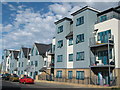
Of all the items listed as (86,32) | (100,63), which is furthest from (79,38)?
(100,63)

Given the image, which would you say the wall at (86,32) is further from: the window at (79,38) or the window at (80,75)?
the window at (80,75)

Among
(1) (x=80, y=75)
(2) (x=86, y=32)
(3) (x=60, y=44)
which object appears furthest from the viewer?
(3) (x=60, y=44)

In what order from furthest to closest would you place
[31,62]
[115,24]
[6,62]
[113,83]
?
[6,62] < [31,62] < [115,24] < [113,83]

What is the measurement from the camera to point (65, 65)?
33281mm

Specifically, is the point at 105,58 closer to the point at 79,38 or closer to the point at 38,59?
the point at 79,38

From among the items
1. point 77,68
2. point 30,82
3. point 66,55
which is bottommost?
point 30,82

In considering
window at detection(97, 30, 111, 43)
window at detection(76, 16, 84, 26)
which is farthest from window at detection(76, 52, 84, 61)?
window at detection(76, 16, 84, 26)

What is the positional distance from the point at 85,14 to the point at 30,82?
14919 millimetres

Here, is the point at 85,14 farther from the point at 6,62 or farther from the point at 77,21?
the point at 6,62

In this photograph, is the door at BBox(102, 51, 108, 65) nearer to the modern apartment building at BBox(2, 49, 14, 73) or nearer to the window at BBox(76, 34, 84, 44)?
the window at BBox(76, 34, 84, 44)

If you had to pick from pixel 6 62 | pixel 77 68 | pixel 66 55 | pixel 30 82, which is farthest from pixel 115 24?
pixel 6 62

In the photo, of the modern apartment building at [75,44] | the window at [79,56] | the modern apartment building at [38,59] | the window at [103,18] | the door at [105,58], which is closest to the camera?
the door at [105,58]

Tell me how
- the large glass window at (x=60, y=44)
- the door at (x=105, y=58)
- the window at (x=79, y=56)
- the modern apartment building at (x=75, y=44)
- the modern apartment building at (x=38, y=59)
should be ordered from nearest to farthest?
the door at (x=105, y=58)
the modern apartment building at (x=75, y=44)
the window at (x=79, y=56)
the large glass window at (x=60, y=44)
the modern apartment building at (x=38, y=59)

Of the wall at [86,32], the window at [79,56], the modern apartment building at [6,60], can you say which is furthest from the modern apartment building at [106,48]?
the modern apartment building at [6,60]
